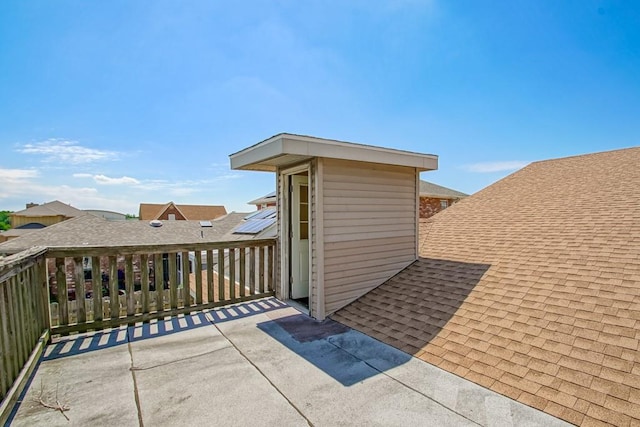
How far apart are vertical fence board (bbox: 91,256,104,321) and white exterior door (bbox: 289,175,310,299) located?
8.74 feet

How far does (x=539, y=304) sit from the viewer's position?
3.39 m

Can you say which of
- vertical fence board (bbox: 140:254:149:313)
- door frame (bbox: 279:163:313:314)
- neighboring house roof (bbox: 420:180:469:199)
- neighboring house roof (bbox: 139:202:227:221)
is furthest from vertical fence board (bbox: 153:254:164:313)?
neighboring house roof (bbox: 139:202:227:221)

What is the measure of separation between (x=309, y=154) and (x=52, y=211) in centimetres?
3552

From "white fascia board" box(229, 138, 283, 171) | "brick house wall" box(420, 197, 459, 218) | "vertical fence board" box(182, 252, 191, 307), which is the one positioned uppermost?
"white fascia board" box(229, 138, 283, 171)

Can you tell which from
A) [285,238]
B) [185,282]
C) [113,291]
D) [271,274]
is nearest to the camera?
[113,291]

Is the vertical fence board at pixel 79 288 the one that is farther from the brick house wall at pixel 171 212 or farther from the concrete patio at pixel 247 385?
the brick house wall at pixel 171 212

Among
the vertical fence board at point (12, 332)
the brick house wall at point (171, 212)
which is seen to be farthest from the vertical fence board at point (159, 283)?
the brick house wall at point (171, 212)

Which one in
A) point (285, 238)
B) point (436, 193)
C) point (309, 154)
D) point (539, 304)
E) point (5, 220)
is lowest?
point (5, 220)

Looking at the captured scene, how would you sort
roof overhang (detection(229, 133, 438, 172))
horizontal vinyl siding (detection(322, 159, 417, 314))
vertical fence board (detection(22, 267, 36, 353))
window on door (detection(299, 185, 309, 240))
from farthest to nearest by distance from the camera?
window on door (detection(299, 185, 309, 240)) → horizontal vinyl siding (detection(322, 159, 417, 314)) → roof overhang (detection(229, 133, 438, 172)) → vertical fence board (detection(22, 267, 36, 353))

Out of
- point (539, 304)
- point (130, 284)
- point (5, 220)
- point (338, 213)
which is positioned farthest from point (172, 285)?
point (5, 220)

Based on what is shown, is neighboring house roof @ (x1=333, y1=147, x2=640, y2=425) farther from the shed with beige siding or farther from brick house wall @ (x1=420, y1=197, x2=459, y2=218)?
brick house wall @ (x1=420, y1=197, x2=459, y2=218)

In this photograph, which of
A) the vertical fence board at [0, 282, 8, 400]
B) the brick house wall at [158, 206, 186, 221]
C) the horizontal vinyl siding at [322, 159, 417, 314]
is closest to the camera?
the vertical fence board at [0, 282, 8, 400]

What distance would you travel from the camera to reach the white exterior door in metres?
4.94

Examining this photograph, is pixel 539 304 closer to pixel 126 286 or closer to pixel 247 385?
pixel 247 385
